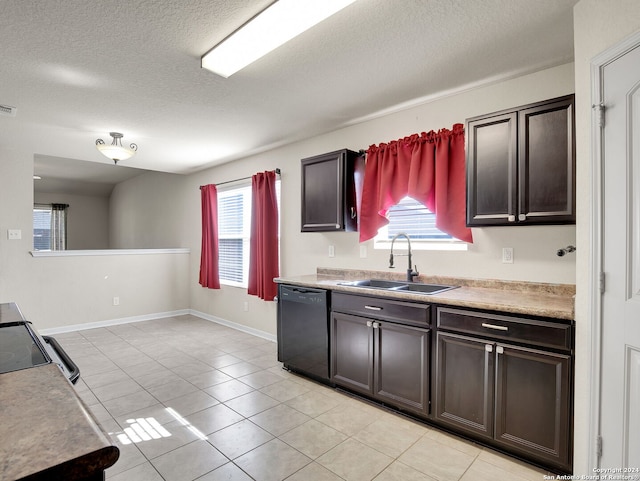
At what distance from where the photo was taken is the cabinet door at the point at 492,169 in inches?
87.0

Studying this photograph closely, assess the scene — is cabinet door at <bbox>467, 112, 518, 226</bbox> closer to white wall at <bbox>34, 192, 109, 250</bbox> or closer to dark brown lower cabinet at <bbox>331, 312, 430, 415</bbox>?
dark brown lower cabinet at <bbox>331, 312, 430, 415</bbox>

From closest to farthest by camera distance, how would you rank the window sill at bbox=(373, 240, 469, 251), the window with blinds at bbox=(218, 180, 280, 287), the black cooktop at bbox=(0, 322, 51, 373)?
the black cooktop at bbox=(0, 322, 51, 373) < the window sill at bbox=(373, 240, 469, 251) < the window with blinds at bbox=(218, 180, 280, 287)

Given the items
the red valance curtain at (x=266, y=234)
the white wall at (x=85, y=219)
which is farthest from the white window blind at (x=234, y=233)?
the white wall at (x=85, y=219)

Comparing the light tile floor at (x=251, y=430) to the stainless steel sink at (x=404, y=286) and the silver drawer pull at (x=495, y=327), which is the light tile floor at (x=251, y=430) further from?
the stainless steel sink at (x=404, y=286)

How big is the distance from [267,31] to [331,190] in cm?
160

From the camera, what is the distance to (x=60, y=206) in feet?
A: 28.3

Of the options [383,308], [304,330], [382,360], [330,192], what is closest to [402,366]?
[382,360]

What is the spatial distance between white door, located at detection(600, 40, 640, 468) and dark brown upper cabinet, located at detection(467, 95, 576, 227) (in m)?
0.47

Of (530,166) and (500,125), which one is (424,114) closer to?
(500,125)

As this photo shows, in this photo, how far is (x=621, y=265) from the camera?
149 cm

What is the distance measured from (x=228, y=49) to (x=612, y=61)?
1.94 meters

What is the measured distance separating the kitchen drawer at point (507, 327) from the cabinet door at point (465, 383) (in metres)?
0.07

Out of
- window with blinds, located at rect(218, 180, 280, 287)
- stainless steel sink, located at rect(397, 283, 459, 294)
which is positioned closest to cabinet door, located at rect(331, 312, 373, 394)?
stainless steel sink, located at rect(397, 283, 459, 294)

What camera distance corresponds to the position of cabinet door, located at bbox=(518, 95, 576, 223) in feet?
6.57
